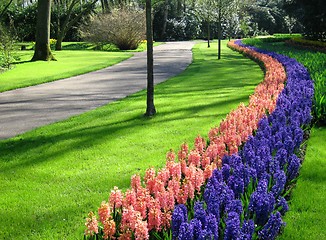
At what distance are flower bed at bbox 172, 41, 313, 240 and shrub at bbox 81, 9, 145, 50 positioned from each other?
102 ft

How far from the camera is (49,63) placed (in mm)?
23219

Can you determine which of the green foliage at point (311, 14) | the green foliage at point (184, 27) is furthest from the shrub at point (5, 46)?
the green foliage at point (184, 27)

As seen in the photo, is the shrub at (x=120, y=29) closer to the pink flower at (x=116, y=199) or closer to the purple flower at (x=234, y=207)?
the pink flower at (x=116, y=199)

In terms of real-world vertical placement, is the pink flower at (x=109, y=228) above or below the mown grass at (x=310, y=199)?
above

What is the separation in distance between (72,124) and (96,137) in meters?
1.25

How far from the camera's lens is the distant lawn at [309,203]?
4.18m

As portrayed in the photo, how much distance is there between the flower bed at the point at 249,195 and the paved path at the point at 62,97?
5082 millimetres

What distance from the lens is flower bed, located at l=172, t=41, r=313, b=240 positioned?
116 inches

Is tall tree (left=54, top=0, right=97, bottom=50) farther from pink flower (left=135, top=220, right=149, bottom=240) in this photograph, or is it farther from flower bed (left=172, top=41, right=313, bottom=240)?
pink flower (left=135, top=220, right=149, bottom=240)

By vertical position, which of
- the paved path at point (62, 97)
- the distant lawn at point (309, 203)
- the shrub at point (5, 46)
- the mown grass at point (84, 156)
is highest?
the shrub at point (5, 46)

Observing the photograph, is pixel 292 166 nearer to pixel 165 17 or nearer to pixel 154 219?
pixel 154 219

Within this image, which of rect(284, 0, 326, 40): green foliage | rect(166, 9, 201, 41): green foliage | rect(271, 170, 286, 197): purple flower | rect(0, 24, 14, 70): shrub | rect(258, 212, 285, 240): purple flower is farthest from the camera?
rect(166, 9, 201, 41): green foliage

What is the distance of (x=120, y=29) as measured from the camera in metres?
35.8

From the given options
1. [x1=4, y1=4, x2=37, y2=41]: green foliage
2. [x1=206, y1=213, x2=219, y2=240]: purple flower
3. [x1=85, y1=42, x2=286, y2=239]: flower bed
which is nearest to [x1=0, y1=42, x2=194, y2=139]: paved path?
[x1=85, y1=42, x2=286, y2=239]: flower bed
